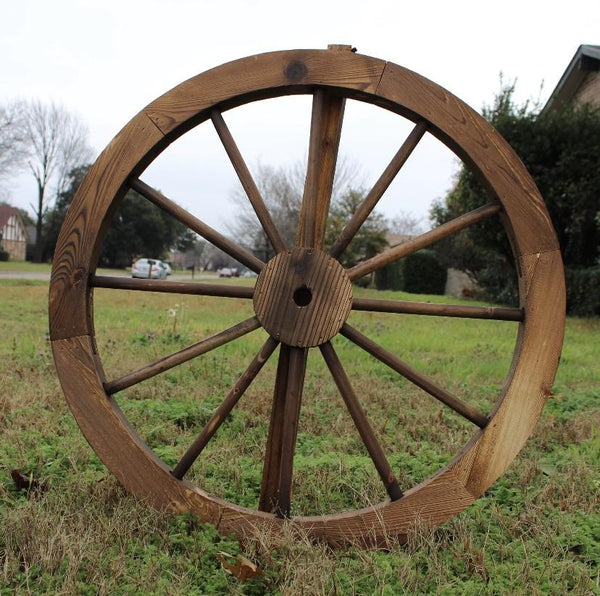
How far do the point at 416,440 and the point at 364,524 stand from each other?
1.41 m

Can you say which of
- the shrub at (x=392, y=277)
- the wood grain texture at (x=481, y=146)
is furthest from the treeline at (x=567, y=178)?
the shrub at (x=392, y=277)

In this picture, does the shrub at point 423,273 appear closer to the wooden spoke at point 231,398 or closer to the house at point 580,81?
the house at point 580,81

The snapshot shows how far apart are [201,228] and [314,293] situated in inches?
20.0

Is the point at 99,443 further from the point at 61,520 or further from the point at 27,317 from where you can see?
the point at 27,317

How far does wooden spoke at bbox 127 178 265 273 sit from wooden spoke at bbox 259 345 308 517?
0.35m

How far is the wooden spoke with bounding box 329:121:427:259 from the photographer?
7.14ft

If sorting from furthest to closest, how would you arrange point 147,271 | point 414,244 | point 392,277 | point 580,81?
point 147,271, point 392,277, point 580,81, point 414,244

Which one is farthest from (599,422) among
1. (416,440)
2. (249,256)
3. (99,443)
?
(99,443)

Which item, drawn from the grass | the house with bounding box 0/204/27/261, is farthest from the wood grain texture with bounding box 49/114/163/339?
the house with bounding box 0/204/27/261

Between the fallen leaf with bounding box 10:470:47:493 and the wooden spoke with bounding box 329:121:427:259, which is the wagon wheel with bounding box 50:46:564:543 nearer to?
the wooden spoke with bounding box 329:121:427:259

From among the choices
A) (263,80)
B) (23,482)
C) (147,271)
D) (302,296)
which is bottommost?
(23,482)

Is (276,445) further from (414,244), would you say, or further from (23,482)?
(23,482)

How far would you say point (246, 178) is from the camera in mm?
2285

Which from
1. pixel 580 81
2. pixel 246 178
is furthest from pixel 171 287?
pixel 580 81
